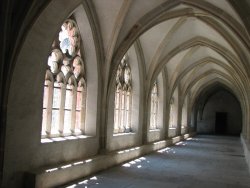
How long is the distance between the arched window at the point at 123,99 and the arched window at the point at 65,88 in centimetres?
197

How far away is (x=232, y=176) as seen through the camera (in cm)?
712

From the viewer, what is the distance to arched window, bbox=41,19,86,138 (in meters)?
6.06

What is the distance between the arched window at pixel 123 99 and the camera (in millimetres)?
9219

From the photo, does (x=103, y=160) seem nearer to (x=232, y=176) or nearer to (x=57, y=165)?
(x=57, y=165)

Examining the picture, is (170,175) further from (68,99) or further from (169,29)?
(169,29)

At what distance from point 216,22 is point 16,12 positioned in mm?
5459

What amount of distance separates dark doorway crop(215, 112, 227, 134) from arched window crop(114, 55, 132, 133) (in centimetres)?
1739

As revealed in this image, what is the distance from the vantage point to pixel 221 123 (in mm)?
26062

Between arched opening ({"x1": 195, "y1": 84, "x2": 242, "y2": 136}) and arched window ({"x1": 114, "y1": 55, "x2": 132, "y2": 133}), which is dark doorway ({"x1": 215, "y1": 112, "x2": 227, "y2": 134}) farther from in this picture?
arched window ({"x1": 114, "y1": 55, "x2": 132, "y2": 133})

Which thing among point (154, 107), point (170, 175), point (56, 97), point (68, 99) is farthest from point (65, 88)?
point (154, 107)

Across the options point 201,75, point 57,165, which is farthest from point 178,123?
point 57,165

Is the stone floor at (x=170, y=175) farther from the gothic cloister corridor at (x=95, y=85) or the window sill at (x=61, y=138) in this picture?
the window sill at (x=61, y=138)

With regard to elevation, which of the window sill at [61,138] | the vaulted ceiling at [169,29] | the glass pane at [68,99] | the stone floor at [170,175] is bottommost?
the stone floor at [170,175]

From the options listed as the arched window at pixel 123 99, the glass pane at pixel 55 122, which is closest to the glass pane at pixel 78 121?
the glass pane at pixel 55 122
